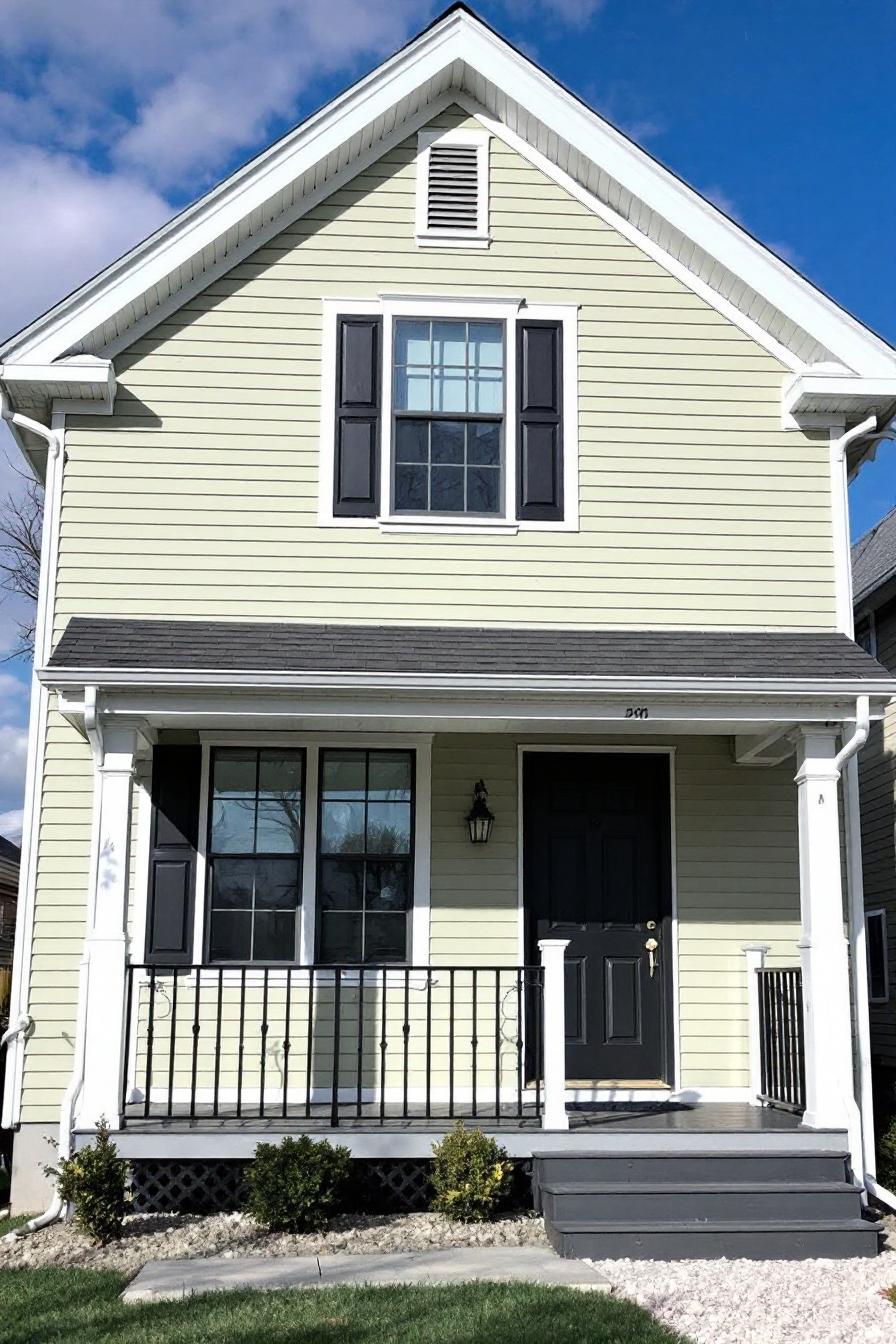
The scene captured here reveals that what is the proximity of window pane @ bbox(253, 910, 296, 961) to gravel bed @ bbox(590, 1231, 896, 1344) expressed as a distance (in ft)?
9.87

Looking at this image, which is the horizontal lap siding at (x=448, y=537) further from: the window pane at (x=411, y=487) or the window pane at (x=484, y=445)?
the window pane at (x=484, y=445)

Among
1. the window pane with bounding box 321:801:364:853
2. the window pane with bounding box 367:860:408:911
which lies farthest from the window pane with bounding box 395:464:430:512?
the window pane with bounding box 367:860:408:911

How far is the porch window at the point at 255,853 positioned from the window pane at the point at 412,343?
2.87m

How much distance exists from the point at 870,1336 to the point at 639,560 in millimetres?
5171

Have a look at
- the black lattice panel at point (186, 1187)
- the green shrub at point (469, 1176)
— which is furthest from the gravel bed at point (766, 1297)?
the black lattice panel at point (186, 1187)

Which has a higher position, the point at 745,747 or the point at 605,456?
the point at 605,456

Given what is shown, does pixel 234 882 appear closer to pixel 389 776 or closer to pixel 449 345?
pixel 389 776

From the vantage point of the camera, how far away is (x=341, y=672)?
8391 millimetres

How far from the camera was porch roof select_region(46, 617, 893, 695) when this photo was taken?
846cm

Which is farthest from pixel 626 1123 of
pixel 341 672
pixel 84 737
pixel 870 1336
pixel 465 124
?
pixel 465 124

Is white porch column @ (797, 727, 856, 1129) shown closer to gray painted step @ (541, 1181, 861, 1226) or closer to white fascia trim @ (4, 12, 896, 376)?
gray painted step @ (541, 1181, 861, 1226)

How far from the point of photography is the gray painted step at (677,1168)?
7.86 metres

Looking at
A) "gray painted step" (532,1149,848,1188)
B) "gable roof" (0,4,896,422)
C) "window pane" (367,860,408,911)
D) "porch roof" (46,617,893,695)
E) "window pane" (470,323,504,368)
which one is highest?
"gable roof" (0,4,896,422)

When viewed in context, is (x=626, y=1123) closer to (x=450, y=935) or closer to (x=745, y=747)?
(x=450, y=935)
